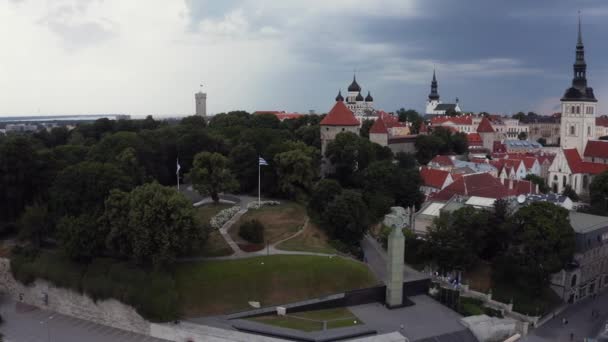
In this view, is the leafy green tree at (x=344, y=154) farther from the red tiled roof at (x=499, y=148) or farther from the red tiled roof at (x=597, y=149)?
the red tiled roof at (x=499, y=148)

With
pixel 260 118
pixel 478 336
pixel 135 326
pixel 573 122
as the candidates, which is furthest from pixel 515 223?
pixel 260 118

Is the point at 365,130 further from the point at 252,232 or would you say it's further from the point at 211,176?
the point at 252,232

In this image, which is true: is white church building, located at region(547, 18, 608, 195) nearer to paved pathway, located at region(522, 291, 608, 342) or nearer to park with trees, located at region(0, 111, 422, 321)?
park with trees, located at region(0, 111, 422, 321)

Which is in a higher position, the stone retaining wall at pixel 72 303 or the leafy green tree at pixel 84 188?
the leafy green tree at pixel 84 188

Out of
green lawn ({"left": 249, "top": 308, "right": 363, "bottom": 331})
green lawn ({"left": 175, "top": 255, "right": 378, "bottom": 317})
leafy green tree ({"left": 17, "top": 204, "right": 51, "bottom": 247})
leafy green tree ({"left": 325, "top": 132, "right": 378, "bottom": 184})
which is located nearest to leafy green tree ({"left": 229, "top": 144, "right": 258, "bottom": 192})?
leafy green tree ({"left": 325, "top": 132, "right": 378, "bottom": 184})

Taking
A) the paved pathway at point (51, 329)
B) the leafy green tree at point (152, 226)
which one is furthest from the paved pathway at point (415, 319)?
the paved pathway at point (51, 329)

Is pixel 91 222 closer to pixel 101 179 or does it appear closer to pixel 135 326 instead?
pixel 101 179
